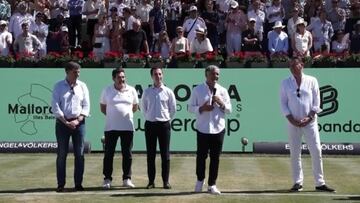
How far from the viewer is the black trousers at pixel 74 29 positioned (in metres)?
30.0

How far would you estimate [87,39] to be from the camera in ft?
98.6

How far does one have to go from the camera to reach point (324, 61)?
25.9 meters

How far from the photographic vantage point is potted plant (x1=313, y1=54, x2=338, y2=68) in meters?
25.9

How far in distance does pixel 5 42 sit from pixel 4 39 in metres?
0.10

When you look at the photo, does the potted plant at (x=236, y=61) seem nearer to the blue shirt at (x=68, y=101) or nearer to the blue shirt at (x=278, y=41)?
the blue shirt at (x=278, y=41)

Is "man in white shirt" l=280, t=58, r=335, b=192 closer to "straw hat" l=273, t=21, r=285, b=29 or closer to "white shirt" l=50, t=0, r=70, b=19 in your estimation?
"straw hat" l=273, t=21, r=285, b=29

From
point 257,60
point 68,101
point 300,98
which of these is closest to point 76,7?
point 257,60

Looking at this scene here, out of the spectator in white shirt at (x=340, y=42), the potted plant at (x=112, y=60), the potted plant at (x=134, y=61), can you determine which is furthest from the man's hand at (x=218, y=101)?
the spectator in white shirt at (x=340, y=42)

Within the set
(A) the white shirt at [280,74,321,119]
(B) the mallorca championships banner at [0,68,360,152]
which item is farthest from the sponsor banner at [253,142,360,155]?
(A) the white shirt at [280,74,321,119]

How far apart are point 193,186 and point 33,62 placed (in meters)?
10.9

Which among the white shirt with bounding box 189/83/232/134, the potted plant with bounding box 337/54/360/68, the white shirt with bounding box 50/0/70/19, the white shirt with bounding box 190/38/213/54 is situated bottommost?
the white shirt with bounding box 189/83/232/134

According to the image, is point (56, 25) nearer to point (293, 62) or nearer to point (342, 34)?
point (342, 34)

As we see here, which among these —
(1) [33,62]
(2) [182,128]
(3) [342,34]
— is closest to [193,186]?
(2) [182,128]

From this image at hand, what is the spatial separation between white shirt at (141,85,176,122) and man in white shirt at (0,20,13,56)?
1248 centimetres
